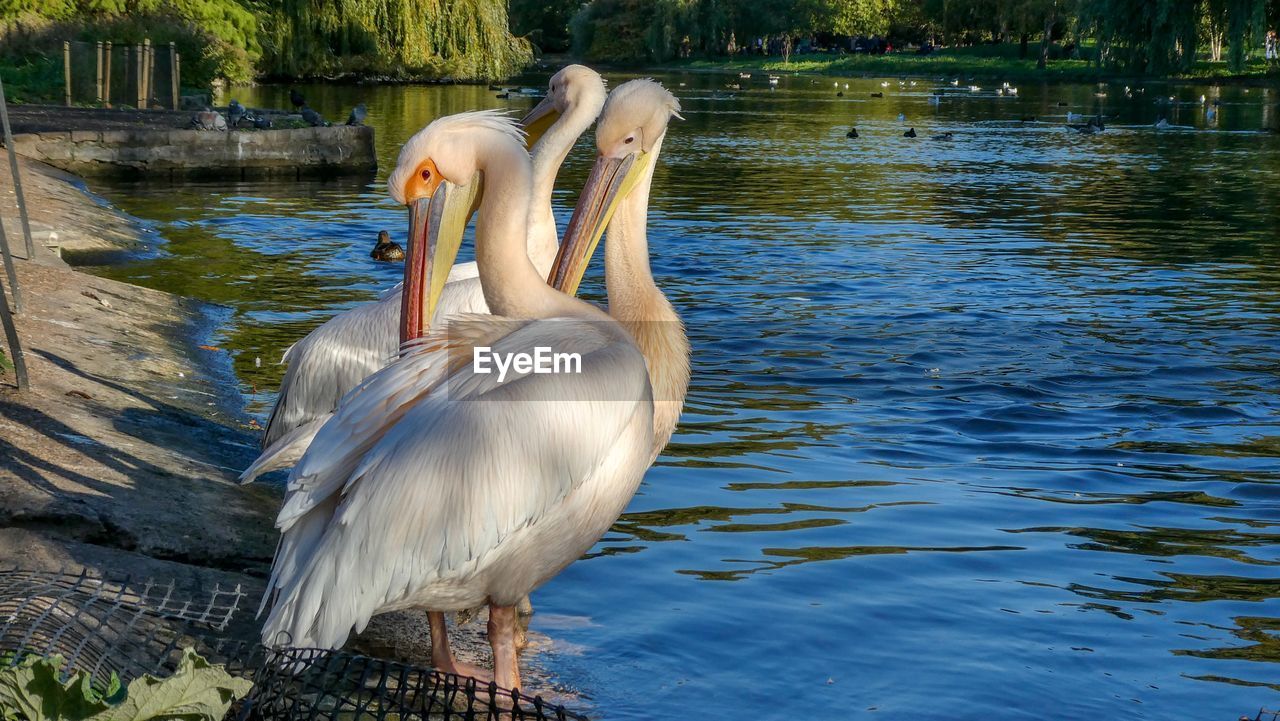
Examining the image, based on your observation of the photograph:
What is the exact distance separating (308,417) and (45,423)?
105 cm

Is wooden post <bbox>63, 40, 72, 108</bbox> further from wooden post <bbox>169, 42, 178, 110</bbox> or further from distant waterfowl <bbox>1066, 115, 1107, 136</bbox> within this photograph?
distant waterfowl <bbox>1066, 115, 1107, 136</bbox>

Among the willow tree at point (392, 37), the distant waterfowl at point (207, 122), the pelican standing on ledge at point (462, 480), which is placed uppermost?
the willow tree at point (392, 37)

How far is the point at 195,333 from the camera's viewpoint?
9.22m

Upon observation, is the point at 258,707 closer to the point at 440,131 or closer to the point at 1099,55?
the point at 440,131

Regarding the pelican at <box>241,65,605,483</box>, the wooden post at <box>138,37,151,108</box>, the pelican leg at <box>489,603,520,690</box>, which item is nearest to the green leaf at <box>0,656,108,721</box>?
the pelican leg at <box>489,603,520,690</box>

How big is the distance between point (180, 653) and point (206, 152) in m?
16.1

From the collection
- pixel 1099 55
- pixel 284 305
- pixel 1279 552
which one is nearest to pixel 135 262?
pixel 284 305

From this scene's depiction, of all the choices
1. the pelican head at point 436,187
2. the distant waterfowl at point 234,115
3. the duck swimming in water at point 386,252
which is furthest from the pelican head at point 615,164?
the distant waterfowl at point 234,115

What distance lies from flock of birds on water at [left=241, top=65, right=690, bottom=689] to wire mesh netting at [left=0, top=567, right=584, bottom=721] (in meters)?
0.17

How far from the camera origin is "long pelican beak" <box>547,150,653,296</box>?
4.91m

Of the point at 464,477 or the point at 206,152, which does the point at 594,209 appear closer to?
the point at 464,477

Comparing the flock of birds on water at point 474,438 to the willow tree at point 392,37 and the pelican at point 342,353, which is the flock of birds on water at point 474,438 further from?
the willow tree at point 392,37

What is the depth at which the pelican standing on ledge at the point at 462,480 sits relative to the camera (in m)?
3.57

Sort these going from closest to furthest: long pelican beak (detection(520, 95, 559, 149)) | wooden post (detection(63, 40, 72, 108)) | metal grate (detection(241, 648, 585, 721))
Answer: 1. metal grate (detection(241, 648, 585, 721))
2. long pelican beak (detection(520, 95, 559, 149))
3. wooden post (detection(63, 40, 72, 108))
